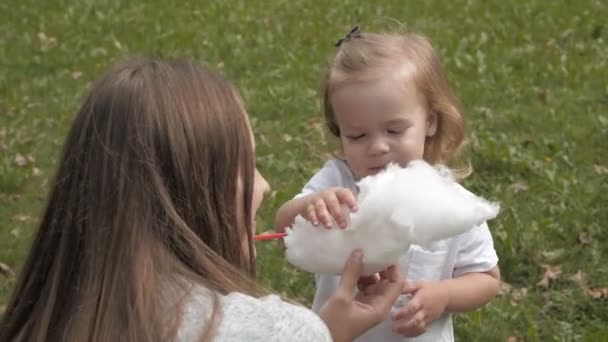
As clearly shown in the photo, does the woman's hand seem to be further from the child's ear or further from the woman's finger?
the child's ear

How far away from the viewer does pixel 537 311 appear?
13.6 feet

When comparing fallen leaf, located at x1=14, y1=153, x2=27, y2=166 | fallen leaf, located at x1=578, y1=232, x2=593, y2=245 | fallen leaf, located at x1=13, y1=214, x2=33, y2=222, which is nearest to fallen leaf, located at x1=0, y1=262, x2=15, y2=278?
fallen leaf, located at x1=13, y1=214, x2=33, y2=222

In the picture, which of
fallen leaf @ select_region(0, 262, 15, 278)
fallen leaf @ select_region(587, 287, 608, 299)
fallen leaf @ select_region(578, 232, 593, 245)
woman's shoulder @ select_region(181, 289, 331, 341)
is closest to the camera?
woman's shoulder @ select_region(181, 289, 331, 341)

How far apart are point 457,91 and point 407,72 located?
13.8 feet

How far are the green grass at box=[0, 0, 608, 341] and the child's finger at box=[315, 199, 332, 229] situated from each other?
0.94m

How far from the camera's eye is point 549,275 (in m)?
4.31

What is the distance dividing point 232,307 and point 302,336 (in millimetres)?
146

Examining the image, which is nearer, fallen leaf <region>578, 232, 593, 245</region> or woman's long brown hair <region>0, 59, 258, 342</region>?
woman's long brown hair <region>0, 59, 258, 342</region>

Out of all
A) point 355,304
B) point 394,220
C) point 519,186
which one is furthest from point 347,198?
point 519,186

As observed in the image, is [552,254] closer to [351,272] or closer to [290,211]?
[290,211]

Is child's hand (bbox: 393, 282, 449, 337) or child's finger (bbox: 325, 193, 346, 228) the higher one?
child's finger (bbox: 325, 193, 346, 228)

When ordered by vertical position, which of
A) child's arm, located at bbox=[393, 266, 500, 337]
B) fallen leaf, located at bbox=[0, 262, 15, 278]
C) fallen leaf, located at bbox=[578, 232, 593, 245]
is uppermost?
child's arm, located at bbox=[393, 266, 500, 337]

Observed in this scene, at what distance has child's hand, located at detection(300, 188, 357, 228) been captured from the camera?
2275mm

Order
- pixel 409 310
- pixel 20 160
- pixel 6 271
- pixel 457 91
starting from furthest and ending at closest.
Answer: pixel 457 91 → pixel 20 160 → pixel 6 271 → pixel 409 310
